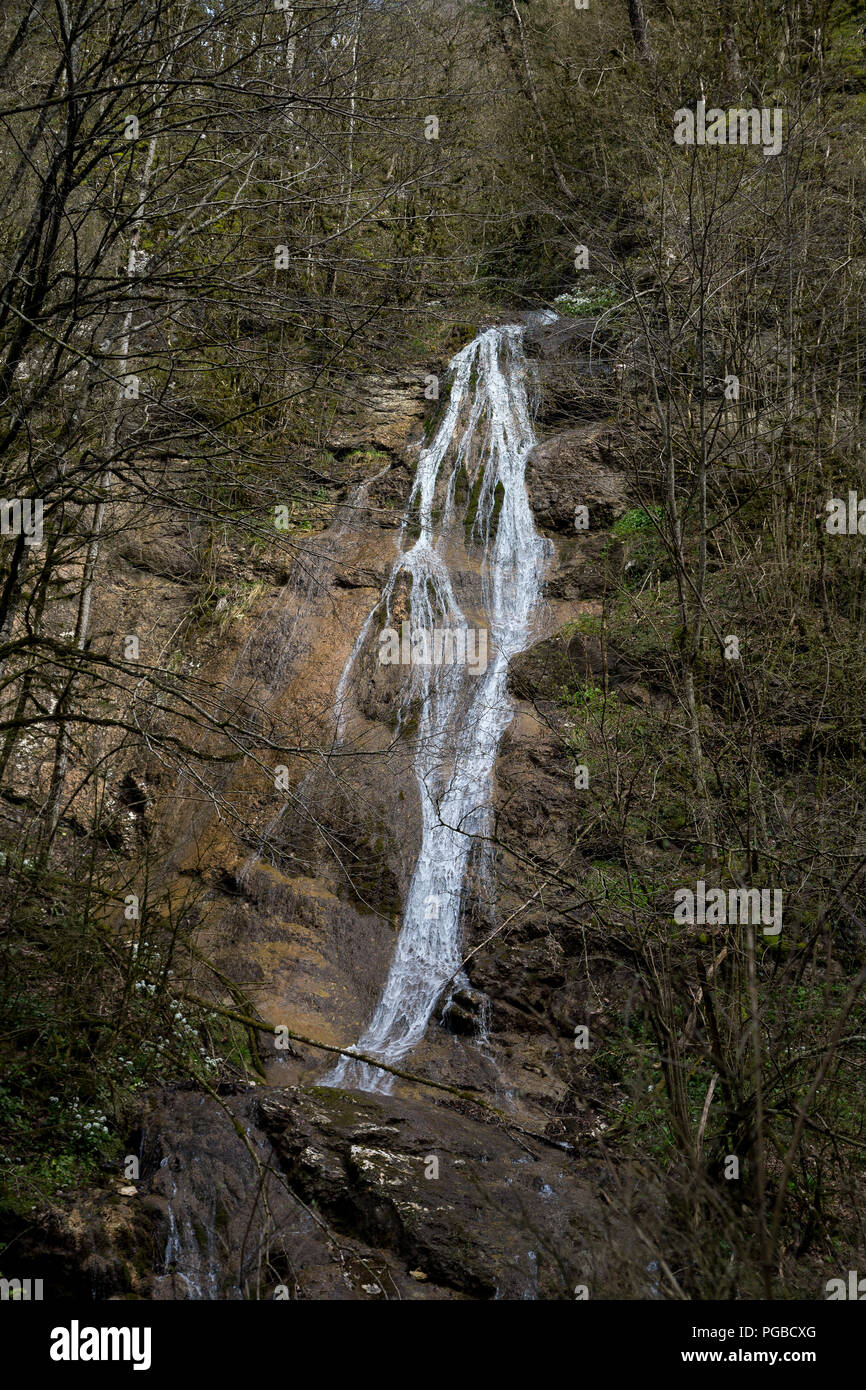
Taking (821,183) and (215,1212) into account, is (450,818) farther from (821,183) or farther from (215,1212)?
(821,183)

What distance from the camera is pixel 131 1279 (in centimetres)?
468

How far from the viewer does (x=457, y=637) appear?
419 inches

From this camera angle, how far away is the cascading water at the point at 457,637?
774 cm

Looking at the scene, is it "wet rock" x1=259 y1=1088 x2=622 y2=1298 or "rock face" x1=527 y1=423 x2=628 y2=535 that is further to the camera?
"rock face" x1=527 y1=423 x2=628 y2=535

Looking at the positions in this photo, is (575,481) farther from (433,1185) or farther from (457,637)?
(433,1185)

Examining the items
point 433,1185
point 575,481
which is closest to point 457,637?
point 575,481

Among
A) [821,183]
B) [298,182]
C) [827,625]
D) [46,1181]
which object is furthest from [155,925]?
[821,183]

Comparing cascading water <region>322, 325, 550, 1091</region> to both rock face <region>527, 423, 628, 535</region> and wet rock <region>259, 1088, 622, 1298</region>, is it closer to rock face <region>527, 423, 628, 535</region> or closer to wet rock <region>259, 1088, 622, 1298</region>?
rock face <region>527, 423, 628, 535</region>

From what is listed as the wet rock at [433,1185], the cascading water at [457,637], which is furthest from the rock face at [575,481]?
the wet rock at [433,1185]

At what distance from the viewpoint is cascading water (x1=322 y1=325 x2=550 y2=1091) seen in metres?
7.74

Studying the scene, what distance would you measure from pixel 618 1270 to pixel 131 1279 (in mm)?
3529

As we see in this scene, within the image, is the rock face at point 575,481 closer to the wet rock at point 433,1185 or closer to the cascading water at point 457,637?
the cascading water at point 457,637

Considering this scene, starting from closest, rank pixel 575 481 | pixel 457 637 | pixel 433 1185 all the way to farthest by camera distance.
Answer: pixel 433 1185, pixel 457 637, pixel 575 481

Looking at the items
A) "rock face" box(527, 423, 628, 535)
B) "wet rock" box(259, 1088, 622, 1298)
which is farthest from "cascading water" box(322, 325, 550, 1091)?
"wet rock" box(259, 1088, 622, 1298)
